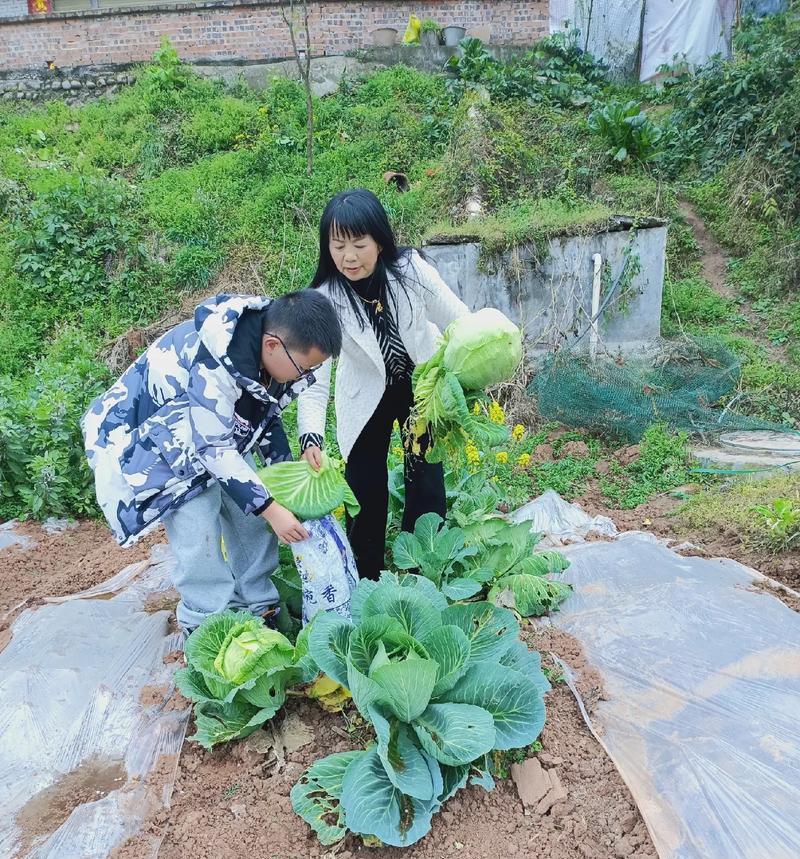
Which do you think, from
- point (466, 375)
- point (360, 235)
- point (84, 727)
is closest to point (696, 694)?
point (466, 375)

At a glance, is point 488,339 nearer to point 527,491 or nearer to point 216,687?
point 216,687

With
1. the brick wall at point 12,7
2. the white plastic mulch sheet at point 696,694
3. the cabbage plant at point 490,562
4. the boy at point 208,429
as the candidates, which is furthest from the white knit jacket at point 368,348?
the brick wall at point 12,7

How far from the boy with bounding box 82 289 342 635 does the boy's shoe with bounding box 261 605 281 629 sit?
0.06 ft

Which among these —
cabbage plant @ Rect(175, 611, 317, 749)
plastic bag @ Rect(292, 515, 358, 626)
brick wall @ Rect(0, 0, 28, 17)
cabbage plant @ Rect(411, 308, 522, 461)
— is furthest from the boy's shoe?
brick wall @ Rect(0, 0, 28, 17)

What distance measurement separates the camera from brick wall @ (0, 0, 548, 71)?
1134 cm

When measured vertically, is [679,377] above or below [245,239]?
below

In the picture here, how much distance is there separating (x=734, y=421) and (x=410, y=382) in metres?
3.24

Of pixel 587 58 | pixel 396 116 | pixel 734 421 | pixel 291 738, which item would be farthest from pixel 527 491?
pixel 587 58

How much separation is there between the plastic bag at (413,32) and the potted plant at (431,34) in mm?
65

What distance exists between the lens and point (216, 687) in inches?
85.7

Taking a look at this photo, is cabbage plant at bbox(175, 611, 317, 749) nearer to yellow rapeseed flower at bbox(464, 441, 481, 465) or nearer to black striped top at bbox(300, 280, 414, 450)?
black striped top at bbox(300, 280, 414, 450)

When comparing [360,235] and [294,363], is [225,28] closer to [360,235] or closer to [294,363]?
[360,235]

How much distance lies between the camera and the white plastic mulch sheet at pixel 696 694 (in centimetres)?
180

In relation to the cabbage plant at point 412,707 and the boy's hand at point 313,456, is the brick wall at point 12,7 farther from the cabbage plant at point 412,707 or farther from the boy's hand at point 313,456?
the cabbage plant at point 412,707
